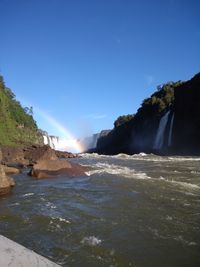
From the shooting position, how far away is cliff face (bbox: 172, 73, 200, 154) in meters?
60.2

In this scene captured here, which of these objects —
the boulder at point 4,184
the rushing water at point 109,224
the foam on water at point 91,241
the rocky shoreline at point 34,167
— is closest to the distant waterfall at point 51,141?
the rocky shoreline at point 34,167

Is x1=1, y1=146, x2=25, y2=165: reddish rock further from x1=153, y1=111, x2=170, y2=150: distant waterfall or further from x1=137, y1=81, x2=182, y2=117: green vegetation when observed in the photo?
x1=137, y1=81, x2=182, y2=117: green vegetation

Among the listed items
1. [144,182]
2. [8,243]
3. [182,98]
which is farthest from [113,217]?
[182,98]

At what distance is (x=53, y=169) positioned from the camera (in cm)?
1975

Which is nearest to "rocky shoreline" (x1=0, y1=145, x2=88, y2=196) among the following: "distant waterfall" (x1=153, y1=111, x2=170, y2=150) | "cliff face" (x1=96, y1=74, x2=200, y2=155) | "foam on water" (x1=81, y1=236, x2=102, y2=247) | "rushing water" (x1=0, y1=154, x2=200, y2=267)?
"rushing water" (x1=0, y1=154, x2=200, y2=267)

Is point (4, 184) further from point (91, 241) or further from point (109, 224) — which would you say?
point (91, 241)

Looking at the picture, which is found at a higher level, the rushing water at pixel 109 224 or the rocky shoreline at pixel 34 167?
the rocky shoreline at pixel 34 167

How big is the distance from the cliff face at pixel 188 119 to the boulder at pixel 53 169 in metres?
41.7

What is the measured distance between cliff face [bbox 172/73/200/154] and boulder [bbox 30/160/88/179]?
1641 inches

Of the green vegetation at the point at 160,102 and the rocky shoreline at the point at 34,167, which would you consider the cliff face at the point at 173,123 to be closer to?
the green vegetation at the point at 160,102

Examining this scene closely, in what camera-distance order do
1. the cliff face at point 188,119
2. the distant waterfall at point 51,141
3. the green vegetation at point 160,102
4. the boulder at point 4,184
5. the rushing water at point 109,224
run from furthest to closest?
the distant waterfall at point 51,141
the green vegetation at point 160,102
the cliff face at point 188,119
the boulder at point 4,184
the rushing water at point 109,224

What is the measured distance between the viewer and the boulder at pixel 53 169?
18438mm

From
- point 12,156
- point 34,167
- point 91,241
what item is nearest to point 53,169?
point 34,167

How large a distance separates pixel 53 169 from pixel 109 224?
40.4 ft
